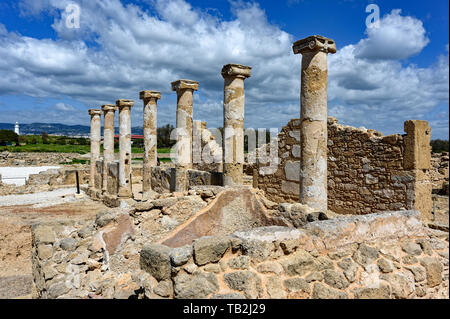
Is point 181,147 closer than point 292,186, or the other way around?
point 292,186

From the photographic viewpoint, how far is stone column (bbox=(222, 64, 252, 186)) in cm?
853

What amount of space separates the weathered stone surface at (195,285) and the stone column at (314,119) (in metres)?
4.12

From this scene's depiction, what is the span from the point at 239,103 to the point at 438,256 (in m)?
5.56

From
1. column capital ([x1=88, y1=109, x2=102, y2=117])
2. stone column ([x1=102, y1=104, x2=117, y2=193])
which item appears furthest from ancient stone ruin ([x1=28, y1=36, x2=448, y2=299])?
column capital ([x1=88, y1=109, x2=102, y2=117])

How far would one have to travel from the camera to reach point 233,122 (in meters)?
8.60

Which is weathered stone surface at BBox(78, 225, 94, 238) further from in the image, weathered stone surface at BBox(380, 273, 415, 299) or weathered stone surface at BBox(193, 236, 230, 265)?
weathered stone surface at BBox(380, 273, 415, 299)

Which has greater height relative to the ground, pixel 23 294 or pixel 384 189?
pixel 384 189

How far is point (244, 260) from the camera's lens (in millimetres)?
3422

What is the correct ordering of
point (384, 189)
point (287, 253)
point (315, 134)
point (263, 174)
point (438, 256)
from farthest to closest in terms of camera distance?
point (263, 174)
point (384, 189)
point (315, 134)
point (438, 256)
point (287, 253)

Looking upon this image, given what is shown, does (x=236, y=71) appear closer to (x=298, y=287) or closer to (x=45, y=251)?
(x=45, y=251)

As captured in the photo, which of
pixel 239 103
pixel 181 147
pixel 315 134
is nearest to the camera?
pixel 315 134
